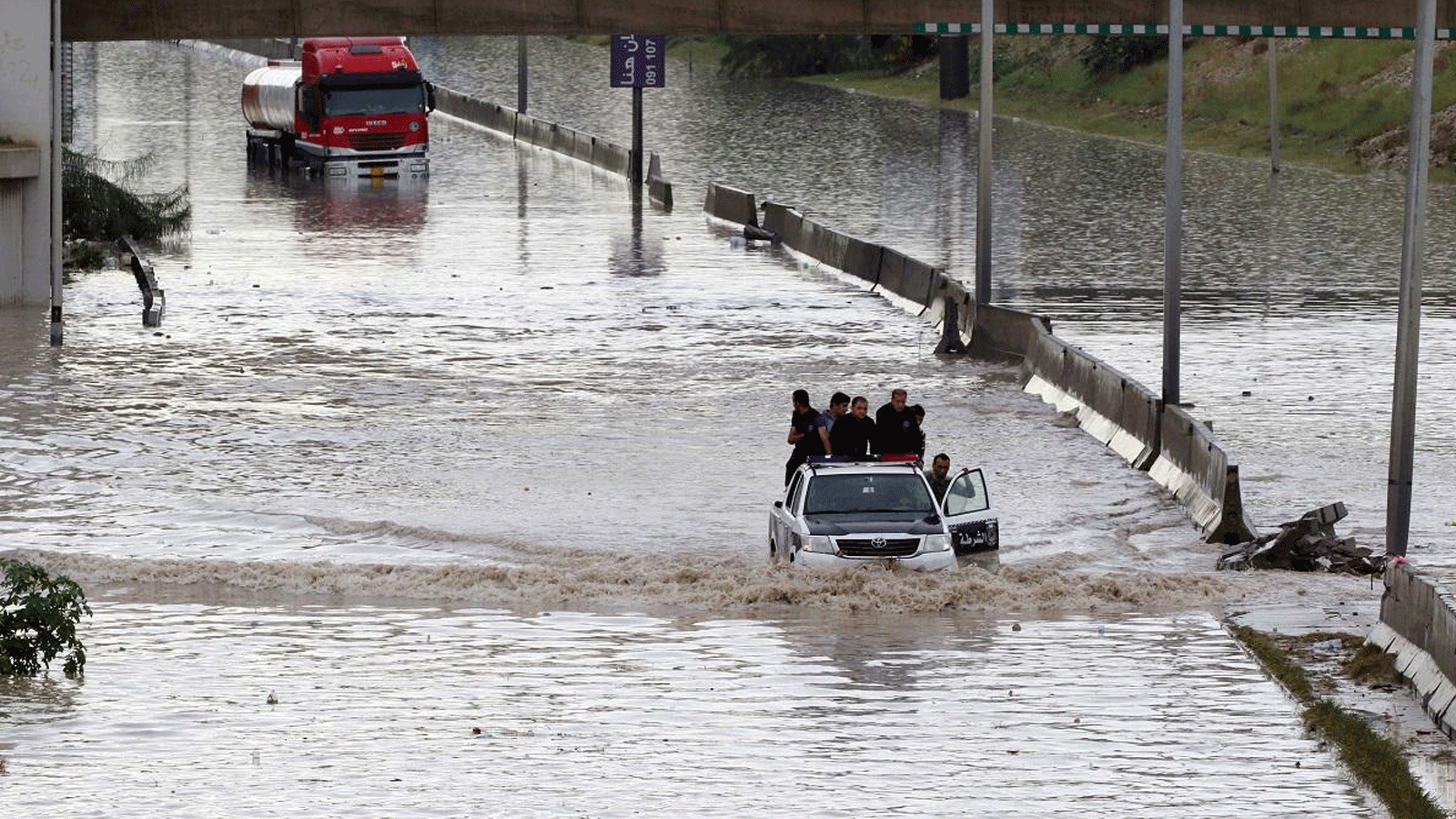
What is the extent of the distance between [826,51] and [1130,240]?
53514mm

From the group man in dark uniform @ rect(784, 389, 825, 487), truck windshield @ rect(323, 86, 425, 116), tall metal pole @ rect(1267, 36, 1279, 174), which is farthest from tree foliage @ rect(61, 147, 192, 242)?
man in dark uniform @ rect(784, 389, 825, 487)

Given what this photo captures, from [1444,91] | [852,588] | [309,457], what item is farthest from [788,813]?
[1444,91]

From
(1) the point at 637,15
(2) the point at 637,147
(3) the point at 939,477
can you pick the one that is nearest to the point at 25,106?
(1) the point at 637,15

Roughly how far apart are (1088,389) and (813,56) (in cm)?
7469

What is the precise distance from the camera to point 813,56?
105 meters

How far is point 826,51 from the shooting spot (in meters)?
104

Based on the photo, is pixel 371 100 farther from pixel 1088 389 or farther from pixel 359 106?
pixel 1088 389

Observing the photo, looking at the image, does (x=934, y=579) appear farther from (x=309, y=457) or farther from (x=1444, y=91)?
(x=1444, y=91)

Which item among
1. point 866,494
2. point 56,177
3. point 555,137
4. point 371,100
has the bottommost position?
point 866,494

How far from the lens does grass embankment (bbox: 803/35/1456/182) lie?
66.8 m

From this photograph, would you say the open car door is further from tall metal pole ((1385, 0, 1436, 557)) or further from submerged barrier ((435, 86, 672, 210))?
submerged barrier ((435, 86, 672, 210))

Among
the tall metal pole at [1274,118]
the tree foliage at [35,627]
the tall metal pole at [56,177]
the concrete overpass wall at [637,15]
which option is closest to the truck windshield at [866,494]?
the tree foliage at [35,627]

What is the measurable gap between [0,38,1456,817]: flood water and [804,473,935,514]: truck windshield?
80 centimetres

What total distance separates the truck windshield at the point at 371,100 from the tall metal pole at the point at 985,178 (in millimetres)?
31863
